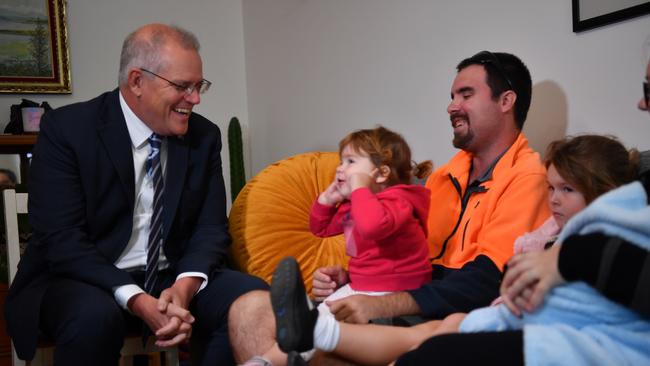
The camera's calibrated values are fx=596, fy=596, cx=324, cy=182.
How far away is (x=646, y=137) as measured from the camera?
5.52ft

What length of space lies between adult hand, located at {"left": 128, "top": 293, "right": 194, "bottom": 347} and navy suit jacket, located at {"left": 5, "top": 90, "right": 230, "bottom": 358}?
10 centimetres

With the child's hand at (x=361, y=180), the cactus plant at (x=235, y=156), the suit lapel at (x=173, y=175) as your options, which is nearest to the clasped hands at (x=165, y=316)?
the suit lapel at (x=173, y=175)

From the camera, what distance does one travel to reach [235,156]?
350 centimetres

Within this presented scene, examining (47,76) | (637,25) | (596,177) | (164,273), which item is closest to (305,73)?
(47,76)

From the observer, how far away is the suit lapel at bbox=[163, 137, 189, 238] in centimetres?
189

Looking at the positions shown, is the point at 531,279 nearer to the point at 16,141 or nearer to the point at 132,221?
the point at 132,221

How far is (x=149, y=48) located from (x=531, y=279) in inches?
53.6

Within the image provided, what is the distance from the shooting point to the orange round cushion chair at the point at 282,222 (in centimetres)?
218

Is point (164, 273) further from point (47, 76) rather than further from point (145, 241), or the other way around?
point (47, 76)

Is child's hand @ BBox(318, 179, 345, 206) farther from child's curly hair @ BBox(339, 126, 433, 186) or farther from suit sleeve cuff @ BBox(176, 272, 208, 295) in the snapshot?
suit sleeve cuff @ BBox(176, 272, 208, 295)

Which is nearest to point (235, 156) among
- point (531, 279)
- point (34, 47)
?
point (34, 47)

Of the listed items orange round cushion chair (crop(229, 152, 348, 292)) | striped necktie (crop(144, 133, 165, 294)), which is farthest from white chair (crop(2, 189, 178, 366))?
orange round cushion chair (crop(229, 152, 348, 292))

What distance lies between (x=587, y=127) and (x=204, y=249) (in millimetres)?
1257

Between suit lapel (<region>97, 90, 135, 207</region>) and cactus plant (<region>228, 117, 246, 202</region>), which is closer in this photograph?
suit lapel (<region>97, 90, 135, 207</region>)
